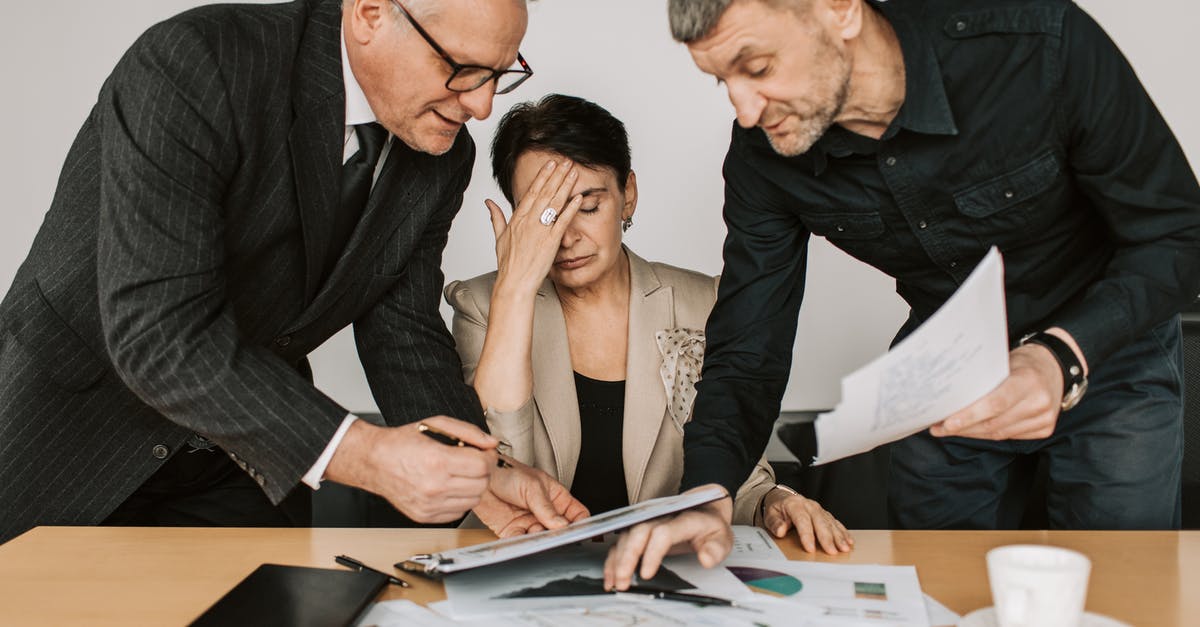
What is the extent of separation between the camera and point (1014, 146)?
152 cm

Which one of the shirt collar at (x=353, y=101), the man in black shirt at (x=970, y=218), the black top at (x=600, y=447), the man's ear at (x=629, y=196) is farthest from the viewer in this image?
the man's ear at (x=629, y=196)

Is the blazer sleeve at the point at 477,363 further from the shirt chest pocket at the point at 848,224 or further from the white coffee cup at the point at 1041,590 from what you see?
the white coffee cup at the point at 1041,590

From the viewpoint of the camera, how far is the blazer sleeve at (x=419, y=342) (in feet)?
5.72

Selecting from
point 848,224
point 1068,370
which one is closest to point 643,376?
point 848,224

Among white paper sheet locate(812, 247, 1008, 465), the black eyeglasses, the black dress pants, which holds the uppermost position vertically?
the black eyeglasses

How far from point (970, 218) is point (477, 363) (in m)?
1.05

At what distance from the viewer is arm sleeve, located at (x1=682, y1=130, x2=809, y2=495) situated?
5.39ft

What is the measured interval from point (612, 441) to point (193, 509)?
829mm

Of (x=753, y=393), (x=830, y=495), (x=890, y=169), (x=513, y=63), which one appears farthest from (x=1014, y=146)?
(x=830, y=495)

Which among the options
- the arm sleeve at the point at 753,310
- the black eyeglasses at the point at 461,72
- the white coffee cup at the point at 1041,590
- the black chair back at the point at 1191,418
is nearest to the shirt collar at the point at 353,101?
the black eyeglasses at the point at 461,72

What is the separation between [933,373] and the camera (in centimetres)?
103

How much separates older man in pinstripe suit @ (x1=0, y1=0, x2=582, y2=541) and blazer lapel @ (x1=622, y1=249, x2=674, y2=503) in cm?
44

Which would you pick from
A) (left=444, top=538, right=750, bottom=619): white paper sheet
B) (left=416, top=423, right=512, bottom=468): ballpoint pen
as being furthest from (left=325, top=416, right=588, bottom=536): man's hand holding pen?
(left=444, top=538, right=750, bottom=619): white paper sheet

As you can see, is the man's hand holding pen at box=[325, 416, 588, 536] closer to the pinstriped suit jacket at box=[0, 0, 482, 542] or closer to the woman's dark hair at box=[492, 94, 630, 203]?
the pinstriped suit jacket at box=[0, 0, 482, 542]
